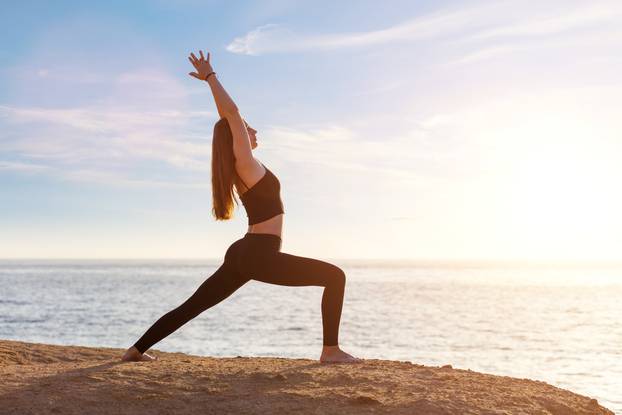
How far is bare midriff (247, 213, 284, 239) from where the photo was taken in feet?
22.2

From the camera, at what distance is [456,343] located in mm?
27031

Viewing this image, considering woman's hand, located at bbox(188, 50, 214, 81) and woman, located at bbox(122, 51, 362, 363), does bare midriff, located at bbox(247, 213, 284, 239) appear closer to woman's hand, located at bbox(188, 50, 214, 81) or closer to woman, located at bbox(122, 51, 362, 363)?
woman, located at bbox(122, 51, 362, 363)

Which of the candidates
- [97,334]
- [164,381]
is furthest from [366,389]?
[97,334]

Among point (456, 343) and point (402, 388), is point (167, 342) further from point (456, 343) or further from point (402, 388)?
point (402, 388)

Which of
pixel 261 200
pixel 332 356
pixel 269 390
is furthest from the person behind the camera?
pixel 332 356

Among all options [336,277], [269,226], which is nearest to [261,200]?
[269,226]

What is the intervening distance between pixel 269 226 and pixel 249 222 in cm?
21

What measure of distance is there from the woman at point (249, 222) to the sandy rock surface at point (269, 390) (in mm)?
696

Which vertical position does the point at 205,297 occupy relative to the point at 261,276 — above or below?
below

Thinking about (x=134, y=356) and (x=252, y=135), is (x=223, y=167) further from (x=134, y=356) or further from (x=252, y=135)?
(x=134, y=356)

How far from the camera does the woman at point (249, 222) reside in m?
6.67

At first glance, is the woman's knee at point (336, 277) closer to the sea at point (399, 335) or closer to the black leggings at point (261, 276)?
the black leggings at point (261, 276)

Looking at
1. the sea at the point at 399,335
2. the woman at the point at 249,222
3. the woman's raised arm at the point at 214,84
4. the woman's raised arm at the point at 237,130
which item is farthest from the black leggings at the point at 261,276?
the sea at the point at 399,335

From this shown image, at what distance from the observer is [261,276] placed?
22.4 ft
